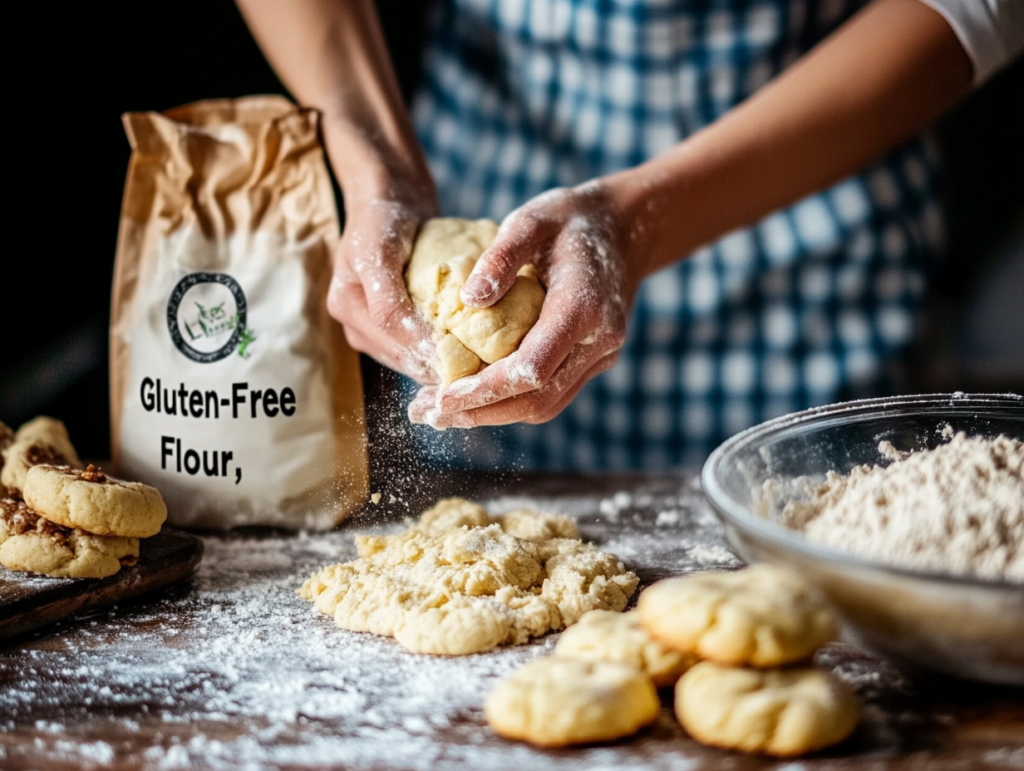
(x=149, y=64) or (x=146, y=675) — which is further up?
Result: (x=149, y=64)

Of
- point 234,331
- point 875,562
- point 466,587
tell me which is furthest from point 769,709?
point 234,331

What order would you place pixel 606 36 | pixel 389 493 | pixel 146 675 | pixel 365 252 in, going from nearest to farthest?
pixel 146 675
pixel 365 252
pixel 389 493
pixel 606 36

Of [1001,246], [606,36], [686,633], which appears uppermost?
[606,36]

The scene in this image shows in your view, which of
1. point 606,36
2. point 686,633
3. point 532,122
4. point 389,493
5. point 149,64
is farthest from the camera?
point 149,64

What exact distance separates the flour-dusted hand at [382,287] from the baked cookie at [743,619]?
467mm

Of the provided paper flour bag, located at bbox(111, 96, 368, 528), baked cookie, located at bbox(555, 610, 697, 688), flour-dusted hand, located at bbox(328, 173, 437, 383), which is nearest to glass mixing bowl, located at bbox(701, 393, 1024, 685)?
baked cookie, located at bbox(555, 610, 697, 688)

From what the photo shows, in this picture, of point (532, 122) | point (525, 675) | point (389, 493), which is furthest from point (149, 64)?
point (525, 675)

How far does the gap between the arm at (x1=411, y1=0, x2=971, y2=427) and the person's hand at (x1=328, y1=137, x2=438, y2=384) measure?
70mm

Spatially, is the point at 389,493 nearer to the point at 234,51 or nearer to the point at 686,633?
the point at 686,633

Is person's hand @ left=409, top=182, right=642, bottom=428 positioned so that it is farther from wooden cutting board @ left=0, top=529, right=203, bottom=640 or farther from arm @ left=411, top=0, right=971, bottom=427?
wooden cutting board @ left=0, top=529, right=203, bottom=640

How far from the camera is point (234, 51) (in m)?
2.31

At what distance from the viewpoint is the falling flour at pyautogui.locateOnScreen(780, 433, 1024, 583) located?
833 mm

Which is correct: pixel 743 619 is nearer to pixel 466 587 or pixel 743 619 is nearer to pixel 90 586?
pixel 466 587

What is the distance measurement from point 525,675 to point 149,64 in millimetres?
1964
